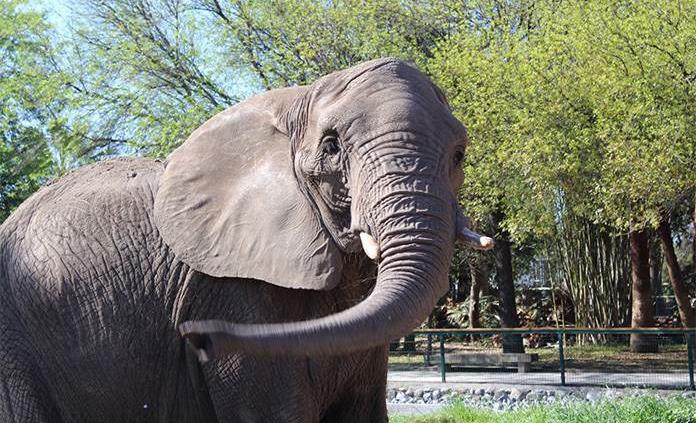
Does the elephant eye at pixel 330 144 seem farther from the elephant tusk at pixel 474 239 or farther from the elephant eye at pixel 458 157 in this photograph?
the elephant tusk at pixel 474 239

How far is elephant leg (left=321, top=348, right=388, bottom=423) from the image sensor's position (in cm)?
540

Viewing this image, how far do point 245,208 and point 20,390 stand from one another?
1569 millimetres

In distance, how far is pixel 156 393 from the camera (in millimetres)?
5453

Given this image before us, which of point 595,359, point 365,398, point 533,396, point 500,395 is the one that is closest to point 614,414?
point 365,398

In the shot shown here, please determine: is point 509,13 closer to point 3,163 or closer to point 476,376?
point 476,376

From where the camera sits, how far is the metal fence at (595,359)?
57.9 ft

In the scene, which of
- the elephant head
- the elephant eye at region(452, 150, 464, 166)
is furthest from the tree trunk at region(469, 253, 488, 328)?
the elephant eye at region(452, 150, 464, 166)

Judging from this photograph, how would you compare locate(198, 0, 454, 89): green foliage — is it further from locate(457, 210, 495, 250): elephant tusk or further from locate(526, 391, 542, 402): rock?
locate(457, 210, 495, 250): elephant tusk

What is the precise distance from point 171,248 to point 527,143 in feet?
49.2

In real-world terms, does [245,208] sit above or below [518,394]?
above

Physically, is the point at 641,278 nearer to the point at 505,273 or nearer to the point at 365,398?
the point at 505,273

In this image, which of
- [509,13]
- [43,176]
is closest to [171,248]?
[509,13]

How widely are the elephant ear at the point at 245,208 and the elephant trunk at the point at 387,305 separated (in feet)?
1.46

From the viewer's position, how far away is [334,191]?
16.3ft
